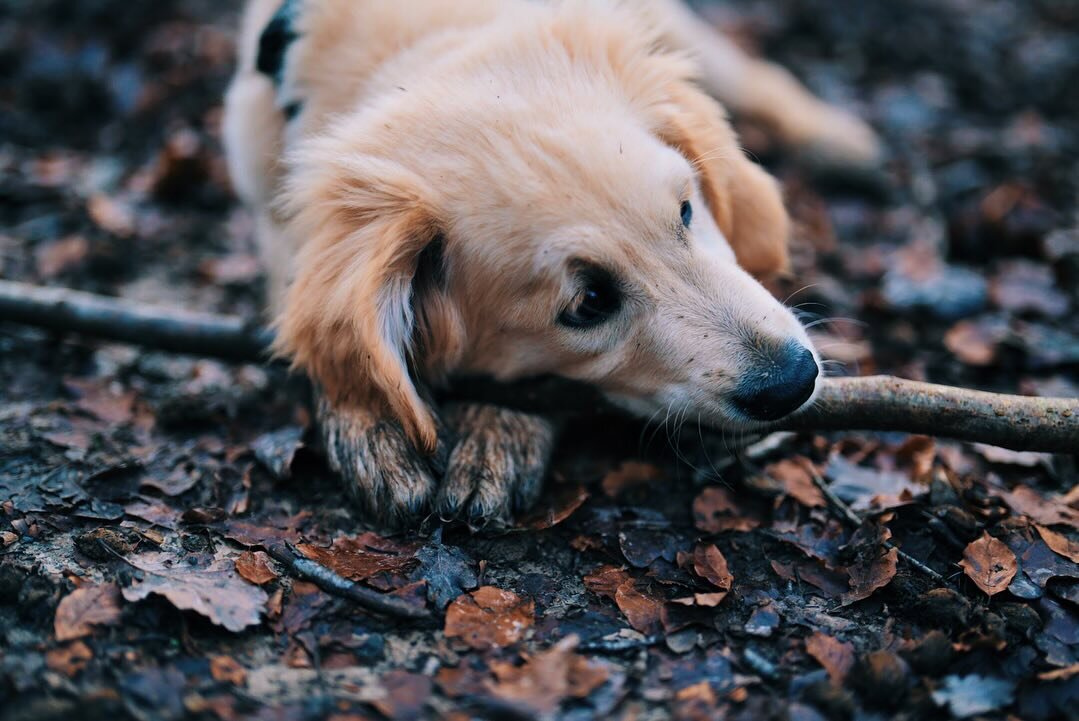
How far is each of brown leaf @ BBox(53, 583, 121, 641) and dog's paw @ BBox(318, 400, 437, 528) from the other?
663 millimetres

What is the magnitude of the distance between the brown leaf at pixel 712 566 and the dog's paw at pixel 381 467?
749mm

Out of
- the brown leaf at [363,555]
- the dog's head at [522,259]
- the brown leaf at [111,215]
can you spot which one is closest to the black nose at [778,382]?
the dog's head at [522,259]

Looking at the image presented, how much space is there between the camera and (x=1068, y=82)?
5.32 m

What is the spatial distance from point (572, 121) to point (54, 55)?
423cm

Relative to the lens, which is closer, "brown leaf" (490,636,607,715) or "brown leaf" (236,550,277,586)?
"brown leaf" (490,636,607,715)

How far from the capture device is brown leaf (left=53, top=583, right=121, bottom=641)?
206cm

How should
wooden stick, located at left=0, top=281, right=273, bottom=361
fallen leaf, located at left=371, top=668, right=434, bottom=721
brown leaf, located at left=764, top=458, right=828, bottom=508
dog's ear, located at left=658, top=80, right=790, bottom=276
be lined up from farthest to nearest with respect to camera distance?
wooden stick, located at left=0, top=281, right=273, bottom=361 → dog's ear, located at left=658, top=80, right=790, bottom=276 → brown leaf, located at left=764, top=458, right=828, bottom=508 → fallen leaf, located at left=371, top=668, right=434, bottom=721

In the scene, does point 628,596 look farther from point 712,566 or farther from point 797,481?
point 797,481

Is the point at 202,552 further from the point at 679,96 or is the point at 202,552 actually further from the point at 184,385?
the point at 679,96

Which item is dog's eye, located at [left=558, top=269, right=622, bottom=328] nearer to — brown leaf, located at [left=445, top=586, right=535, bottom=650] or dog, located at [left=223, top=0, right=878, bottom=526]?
dog, located at [left=223, top=0, right=878, bottom=526]

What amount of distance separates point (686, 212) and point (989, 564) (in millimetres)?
1231

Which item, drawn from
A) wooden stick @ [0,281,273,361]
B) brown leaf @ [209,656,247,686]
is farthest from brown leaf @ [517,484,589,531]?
wooden stick @ [0,281,273,361]

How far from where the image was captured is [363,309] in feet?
7.73

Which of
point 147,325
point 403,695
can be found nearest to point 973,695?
point 403,695
